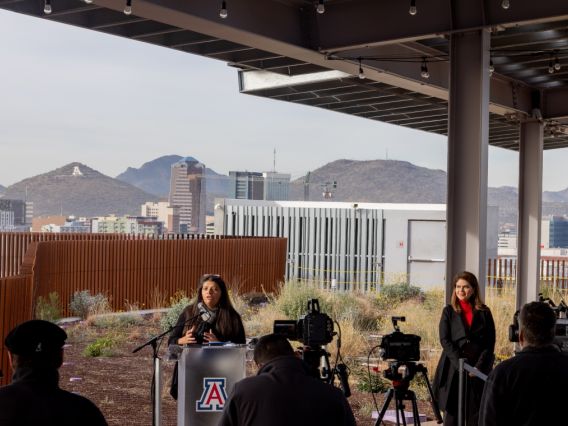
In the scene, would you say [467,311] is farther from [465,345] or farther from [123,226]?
[123,226]

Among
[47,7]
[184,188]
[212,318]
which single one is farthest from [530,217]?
[184,188]

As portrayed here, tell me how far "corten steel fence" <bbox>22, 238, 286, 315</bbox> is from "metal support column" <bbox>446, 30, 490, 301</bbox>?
10.9 m

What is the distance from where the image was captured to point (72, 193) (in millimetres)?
141875

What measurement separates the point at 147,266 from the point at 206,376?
57.9ft

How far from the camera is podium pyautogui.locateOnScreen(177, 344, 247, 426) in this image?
725 cm

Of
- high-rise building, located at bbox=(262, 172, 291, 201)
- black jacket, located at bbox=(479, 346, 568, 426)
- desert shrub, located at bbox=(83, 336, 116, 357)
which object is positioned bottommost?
desert shrub, located at bbox=(83, 336, 116, 357)

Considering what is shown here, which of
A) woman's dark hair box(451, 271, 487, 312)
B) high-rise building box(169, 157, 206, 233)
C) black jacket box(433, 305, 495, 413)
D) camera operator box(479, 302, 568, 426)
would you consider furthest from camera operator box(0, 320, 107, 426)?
high-rise building box(169, 157, 206, 233)

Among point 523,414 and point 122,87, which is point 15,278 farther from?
point 122,87

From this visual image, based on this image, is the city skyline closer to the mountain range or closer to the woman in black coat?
the mountain range

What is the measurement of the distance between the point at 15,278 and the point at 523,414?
835cm

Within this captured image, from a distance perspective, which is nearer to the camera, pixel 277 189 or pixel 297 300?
pixel 297 300

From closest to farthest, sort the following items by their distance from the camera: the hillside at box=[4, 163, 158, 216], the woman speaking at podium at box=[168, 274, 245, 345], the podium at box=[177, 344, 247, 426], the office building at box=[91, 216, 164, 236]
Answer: the podium at box=[177, 344, 247, 426]
the woman speaking at podium at box=[168, 274, 245, 345]
the office building at box=[91, 216, 164, 236]
the hillside at box=[4, 163, 158, 216]

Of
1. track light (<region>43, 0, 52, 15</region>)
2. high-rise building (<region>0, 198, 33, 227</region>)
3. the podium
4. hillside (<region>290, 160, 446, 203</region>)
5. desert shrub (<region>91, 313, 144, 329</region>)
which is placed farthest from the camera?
hillside (<region>290, 160, 446, 203</region>)

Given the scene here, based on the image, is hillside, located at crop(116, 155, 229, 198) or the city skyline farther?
hillside, located at crop(116, 155, 229, 198)
